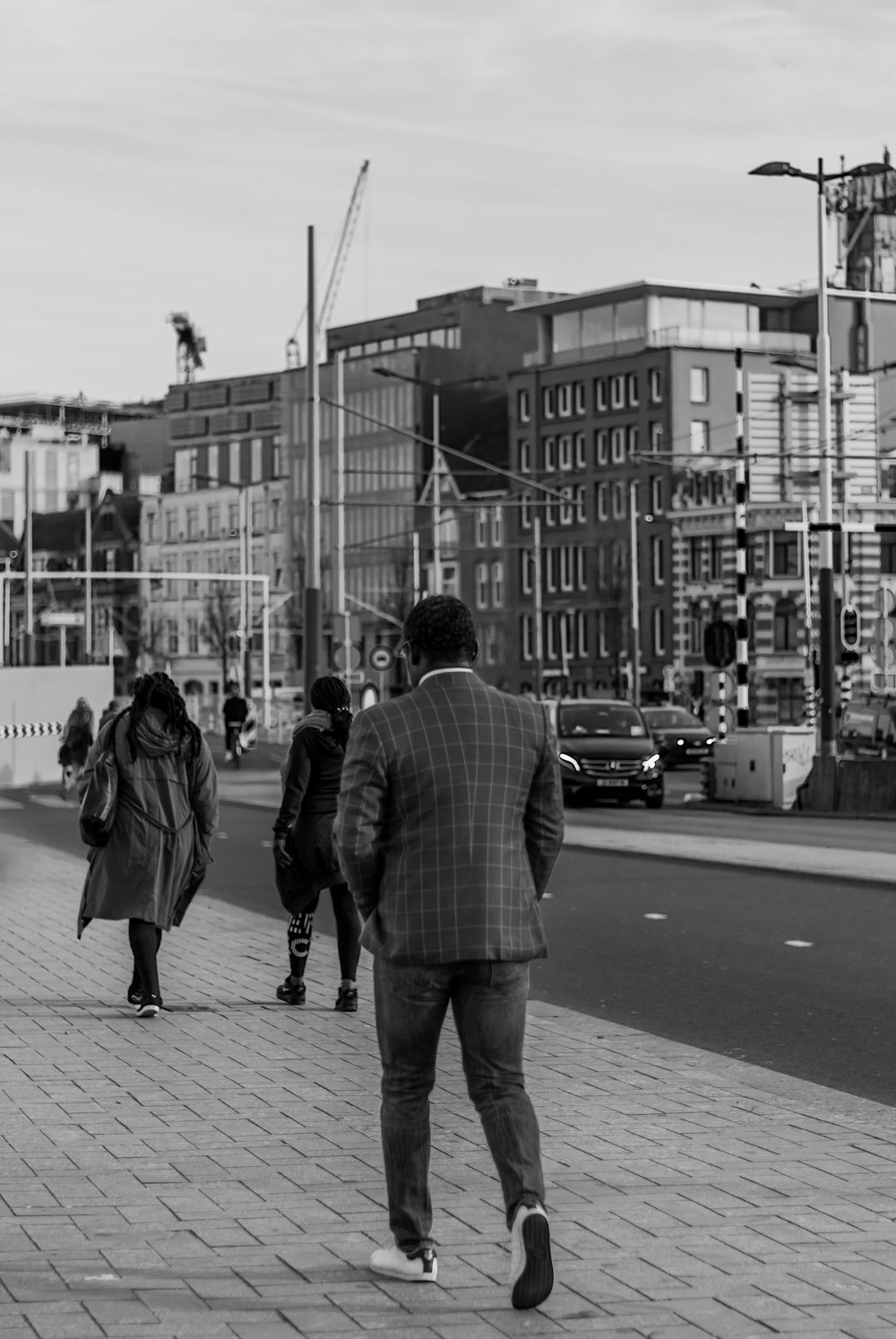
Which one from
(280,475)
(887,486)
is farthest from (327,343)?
(887,486)

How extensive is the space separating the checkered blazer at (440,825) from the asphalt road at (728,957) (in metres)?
3.78

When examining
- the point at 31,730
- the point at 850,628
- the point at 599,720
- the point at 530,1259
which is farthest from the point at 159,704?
the point at 31,730

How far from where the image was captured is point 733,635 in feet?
133

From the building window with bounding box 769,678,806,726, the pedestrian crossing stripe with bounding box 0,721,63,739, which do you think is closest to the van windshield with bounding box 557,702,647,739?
the pedestrian crossing stripe with bounding box 0,721,63,739

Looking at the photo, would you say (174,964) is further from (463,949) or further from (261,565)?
(261,565)

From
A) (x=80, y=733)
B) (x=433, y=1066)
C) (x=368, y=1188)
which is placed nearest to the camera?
(x=433, y=1066)

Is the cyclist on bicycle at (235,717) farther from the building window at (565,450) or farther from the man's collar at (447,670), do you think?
the building window at (565,450)

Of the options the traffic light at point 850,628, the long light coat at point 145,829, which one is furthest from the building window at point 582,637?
the long light coat at point 145,829

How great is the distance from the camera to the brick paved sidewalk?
6031 mm

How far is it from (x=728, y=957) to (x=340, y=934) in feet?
10.8

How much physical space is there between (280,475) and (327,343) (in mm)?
8120

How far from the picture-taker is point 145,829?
12227 millimetres

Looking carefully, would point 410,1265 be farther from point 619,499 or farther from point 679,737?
point 619,499

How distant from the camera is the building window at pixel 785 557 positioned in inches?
3878
